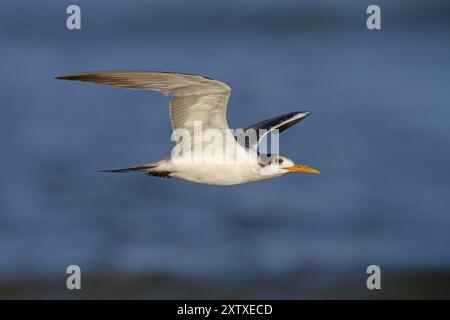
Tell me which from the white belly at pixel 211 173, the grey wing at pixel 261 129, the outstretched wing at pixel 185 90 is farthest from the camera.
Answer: the grey wing at pixel 261 129

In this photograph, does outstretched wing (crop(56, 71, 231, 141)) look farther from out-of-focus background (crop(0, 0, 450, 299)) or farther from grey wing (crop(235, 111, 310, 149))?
out-of-focus background (crop(0, 0, 450, 299))

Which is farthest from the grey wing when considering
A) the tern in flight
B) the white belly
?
the white belly

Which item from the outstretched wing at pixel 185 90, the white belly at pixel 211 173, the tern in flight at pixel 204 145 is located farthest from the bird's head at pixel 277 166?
the outstretched wing at pixel 185 90

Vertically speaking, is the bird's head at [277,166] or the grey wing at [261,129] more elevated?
the grey wing at [261,129]

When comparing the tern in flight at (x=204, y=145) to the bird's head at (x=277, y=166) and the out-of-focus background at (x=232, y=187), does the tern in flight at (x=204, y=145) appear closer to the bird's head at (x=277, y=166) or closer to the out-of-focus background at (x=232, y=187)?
the bird's head at (x=277, y=166)

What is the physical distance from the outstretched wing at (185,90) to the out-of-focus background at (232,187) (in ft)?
9.71

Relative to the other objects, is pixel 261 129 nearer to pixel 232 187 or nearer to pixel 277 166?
pixel 277 166

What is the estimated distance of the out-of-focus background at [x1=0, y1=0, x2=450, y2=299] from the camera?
10828mm

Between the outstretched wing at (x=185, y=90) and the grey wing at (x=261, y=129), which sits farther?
the grey wing at (x=261, y=129)

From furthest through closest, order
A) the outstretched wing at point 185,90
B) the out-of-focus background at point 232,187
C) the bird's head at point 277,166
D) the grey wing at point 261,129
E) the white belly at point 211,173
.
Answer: the out-of-focus background at point 232,187 → the grey wing at point 261,129 → the bird's head at point 277,166 → the white belly at point 211,173 → the outstretched wing at point 185,90

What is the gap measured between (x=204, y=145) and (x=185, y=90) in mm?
524

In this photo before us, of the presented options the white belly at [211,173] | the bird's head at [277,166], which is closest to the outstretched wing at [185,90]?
the white belly at [211,173]

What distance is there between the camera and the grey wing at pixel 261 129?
8.37m

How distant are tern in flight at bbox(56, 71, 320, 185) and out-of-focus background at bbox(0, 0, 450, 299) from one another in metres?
2.61
